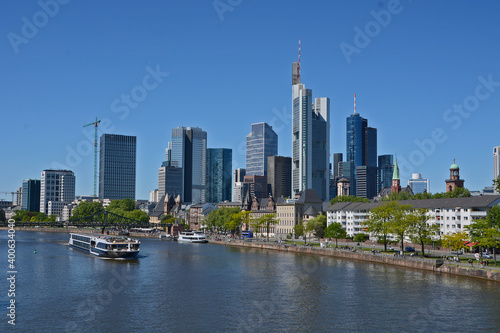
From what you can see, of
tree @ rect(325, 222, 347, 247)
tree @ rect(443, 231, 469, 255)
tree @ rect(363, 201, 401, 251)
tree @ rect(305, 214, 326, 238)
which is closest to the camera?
tree @ rect(443, 231, 469, 255)

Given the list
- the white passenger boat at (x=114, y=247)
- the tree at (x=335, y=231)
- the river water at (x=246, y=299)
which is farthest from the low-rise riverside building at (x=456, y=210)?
the white passenger boat at (x=114, y=247)

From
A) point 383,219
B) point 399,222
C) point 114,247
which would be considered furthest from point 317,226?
point 114,247

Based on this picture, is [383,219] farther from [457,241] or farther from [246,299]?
[246,299]

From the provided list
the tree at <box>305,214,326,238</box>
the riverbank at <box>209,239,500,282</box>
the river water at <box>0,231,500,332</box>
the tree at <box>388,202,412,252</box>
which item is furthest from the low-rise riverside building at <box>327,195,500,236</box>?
the river water at <box>0,231,500,332</box>

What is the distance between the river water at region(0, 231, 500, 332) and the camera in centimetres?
5412

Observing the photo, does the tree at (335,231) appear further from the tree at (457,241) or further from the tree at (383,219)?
the tree at (457,241)

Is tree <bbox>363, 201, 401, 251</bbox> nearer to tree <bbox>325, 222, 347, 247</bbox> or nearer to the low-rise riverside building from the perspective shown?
the low-rise riverside building

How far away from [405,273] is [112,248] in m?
63.3

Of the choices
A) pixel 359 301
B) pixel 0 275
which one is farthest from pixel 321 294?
pixel 0 275

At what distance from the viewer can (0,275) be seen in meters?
85.9

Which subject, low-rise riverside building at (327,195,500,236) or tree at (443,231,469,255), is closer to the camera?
tree at (443,231,469,255)

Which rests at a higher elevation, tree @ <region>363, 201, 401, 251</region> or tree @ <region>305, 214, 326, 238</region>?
tree @ <region>363, 201, 401, 251</region>

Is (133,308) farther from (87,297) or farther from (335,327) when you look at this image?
(335,327)

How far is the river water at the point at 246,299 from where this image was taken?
5412 cm
